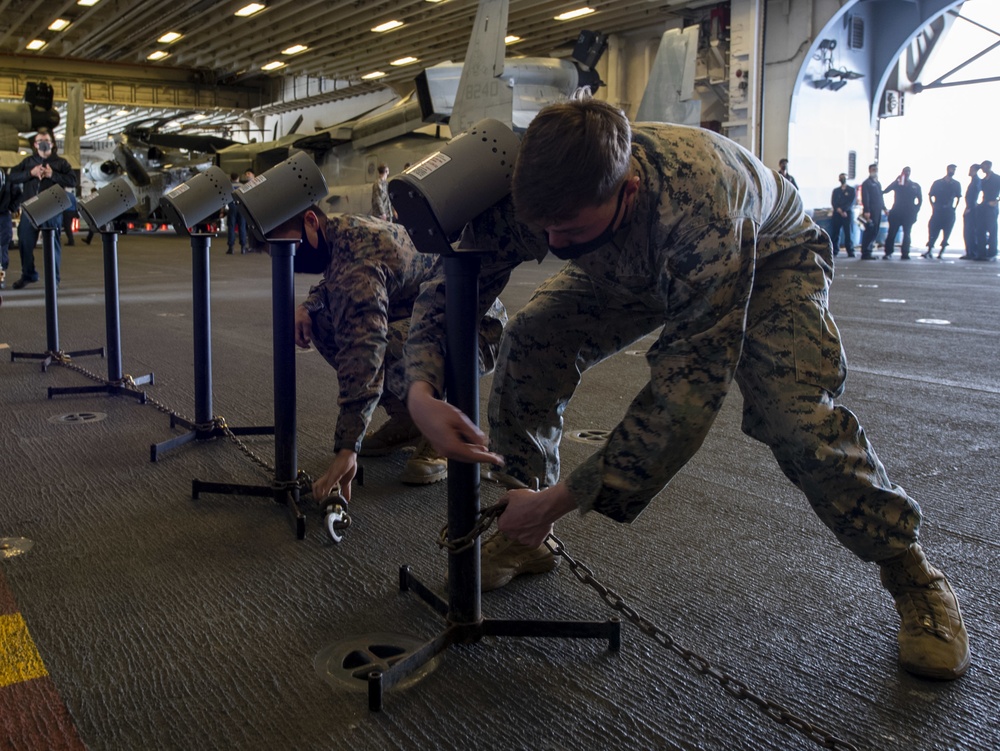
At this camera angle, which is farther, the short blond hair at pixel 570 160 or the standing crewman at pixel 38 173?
the standing crewman at pixel 38 173

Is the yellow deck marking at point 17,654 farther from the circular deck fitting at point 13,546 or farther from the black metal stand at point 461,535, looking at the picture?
the black metal stand at point 461,535

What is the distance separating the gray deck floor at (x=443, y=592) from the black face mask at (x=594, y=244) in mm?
888

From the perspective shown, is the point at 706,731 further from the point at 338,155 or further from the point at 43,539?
the point at 338,155

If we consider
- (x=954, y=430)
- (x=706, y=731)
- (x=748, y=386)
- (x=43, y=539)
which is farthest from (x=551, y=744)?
(x=954, y=430)

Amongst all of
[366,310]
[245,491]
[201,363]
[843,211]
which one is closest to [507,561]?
[366,310]

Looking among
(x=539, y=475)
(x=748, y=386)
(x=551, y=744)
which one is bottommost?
(x=551, y=744)

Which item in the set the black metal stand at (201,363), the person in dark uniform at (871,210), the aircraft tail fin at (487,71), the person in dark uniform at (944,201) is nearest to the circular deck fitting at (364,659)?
the black metal stand at (201,363)

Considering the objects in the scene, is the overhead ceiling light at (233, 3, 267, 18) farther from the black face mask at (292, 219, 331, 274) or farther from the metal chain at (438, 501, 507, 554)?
the metal chain at (438, 501, 507, 554)

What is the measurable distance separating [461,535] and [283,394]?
3.84 ft

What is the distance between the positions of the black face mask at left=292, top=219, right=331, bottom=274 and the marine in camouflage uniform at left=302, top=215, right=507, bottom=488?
34 millimetres

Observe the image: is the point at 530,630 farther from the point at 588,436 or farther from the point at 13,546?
the point at 588,436

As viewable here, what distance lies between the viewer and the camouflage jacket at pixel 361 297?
2.46m

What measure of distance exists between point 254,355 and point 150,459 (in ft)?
7.95

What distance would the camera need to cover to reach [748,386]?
187 cm
